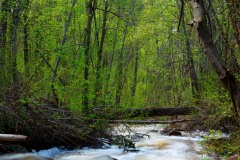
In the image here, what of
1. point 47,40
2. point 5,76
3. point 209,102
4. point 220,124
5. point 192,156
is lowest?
point 192,156

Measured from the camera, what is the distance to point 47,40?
1143cm

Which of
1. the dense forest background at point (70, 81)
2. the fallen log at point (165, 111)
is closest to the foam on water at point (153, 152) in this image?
the dense forest background at point (70, 81)

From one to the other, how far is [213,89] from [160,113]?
287 centimetres

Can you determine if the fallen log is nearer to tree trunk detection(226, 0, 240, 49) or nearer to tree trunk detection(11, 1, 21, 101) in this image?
tree trunk detection(11, 1, 21, 101)

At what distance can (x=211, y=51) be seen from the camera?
5.46 m

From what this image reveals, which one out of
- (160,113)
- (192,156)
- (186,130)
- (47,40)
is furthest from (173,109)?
(47,40)

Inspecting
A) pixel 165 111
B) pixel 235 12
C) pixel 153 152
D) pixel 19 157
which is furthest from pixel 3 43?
pixel 235 12

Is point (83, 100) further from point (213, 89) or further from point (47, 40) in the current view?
point (213, 89)

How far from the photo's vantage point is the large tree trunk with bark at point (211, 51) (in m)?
5.13

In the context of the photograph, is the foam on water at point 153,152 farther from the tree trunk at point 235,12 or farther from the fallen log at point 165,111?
the tree trunk at point 235,12

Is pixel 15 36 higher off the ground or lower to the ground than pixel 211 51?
higher

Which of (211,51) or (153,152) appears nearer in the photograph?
(211,51)

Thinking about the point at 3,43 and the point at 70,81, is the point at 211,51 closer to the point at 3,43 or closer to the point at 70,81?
the point at 70,81

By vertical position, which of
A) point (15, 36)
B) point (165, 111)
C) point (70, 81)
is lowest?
point (165, 111)
